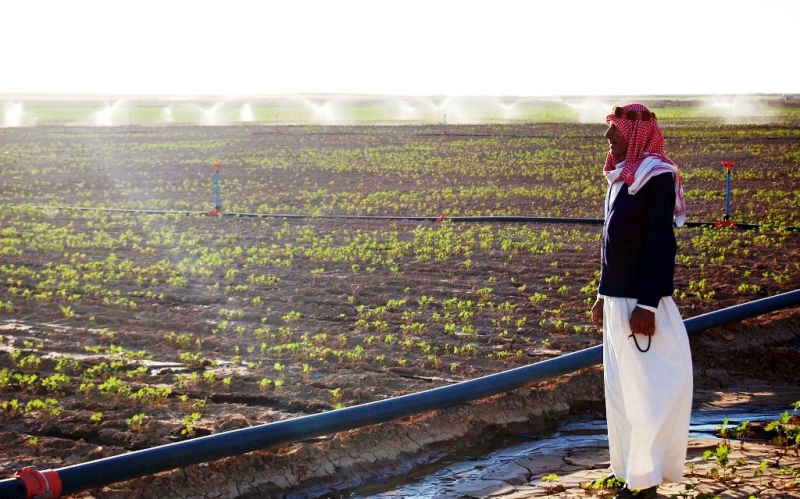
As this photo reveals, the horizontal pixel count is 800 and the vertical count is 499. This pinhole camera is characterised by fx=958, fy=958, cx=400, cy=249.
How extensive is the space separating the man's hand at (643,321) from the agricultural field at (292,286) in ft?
7.76

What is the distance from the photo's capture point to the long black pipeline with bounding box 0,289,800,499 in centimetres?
462

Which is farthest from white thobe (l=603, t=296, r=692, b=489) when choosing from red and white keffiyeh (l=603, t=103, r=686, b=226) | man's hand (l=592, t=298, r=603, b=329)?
red and white keffiyeh (l=603, t=103, r=686, b=226)

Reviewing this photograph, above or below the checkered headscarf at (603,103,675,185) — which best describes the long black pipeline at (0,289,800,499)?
below

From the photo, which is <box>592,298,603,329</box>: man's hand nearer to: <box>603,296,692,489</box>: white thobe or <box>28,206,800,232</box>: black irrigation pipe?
<box>603,296,692,489</box>: white thobe

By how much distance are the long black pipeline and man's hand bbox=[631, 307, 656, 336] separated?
1641mm

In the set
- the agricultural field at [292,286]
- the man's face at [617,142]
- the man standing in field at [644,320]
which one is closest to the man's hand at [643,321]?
the man standing in field at [644,320]

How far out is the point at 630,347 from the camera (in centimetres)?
466

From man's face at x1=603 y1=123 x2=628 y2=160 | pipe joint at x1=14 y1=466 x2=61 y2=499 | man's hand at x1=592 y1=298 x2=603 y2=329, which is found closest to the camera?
pipe joint at x1=14 y1=466 x2=61 y2=499

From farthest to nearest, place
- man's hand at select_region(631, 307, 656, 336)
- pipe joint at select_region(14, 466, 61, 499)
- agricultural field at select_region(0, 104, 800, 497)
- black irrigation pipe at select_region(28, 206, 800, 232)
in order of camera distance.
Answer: black irrigation pipe at select_region(28, 206, 800, 232), agricultural field at select_region(0, 104, 800, 497), man's hand at select_region(631, 307, 656, 336), pipe joint at select_region(14, 466, 61, 499)

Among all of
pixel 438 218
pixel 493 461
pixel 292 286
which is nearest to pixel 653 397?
pixel 493 461

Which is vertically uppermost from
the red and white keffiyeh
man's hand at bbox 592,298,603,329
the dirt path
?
the red and white keffiyeh

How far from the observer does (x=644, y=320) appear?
14.9ft

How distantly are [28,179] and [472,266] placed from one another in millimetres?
16829

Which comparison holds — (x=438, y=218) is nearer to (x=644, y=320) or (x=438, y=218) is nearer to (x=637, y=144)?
(x=637, y=144)
